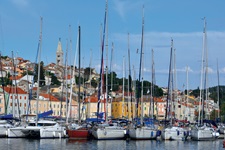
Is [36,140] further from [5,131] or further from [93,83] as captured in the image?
[93,83]

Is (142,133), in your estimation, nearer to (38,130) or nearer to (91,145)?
(91,145)

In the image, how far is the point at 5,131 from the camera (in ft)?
159

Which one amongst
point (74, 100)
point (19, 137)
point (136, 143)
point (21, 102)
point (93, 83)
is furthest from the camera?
point (93, 83)

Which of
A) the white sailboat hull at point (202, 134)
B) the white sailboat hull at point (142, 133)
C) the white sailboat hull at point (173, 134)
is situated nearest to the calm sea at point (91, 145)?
the white sailboat hull at point (142, 133)

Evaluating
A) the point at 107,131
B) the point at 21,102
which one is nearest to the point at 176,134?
the point at 107,131

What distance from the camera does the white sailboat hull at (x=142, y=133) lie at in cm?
4594

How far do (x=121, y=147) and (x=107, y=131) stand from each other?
19.1 feet

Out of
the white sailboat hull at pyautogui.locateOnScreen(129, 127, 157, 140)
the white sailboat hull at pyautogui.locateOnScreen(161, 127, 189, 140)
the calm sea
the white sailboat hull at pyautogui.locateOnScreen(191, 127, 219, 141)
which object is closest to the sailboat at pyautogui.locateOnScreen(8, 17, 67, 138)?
the calm sea

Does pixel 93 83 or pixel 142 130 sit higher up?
pixel 93 83

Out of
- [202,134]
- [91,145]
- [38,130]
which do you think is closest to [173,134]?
[202,134]

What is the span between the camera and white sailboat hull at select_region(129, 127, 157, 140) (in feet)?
151

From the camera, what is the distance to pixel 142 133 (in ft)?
151

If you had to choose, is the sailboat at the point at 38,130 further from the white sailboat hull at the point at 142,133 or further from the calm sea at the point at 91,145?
the white sailboat hull at the point at 142,133

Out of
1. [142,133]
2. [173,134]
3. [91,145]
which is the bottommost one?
[91,145]
